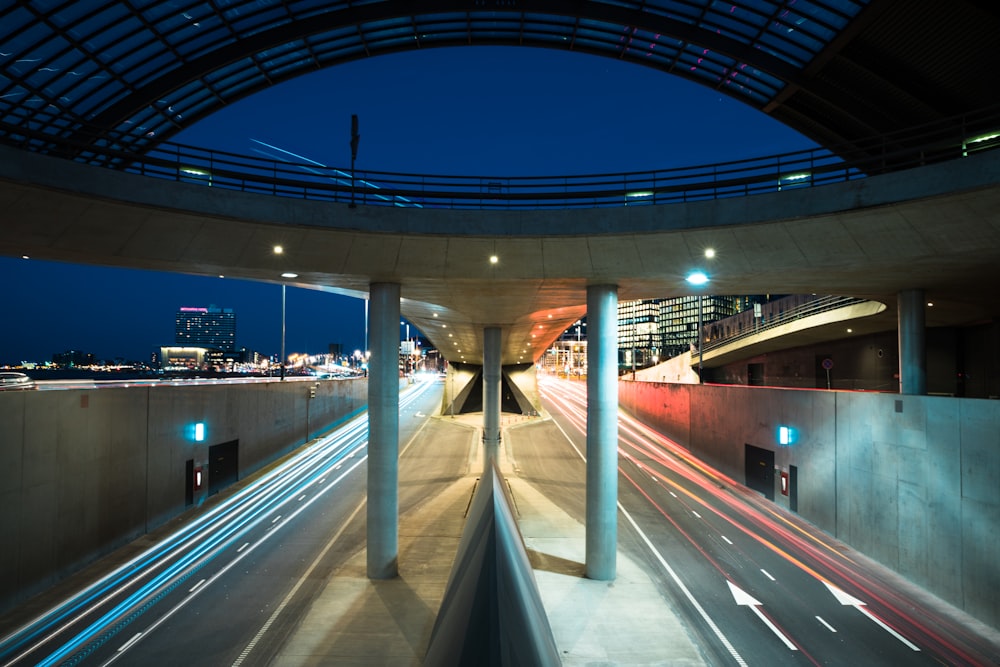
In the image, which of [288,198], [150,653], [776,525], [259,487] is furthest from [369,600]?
[776,525]

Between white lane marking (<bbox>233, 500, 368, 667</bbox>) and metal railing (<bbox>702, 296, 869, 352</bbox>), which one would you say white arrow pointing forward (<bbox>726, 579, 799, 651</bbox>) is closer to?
white lane marking (<bbox>233, 500, 368, 667</bbox>)

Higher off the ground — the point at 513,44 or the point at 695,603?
the point at 513,44

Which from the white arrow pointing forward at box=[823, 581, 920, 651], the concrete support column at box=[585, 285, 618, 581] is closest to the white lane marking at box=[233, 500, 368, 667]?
the concrete support column at box=[585, 285, 618, 581]

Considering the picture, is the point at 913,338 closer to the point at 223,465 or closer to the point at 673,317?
the point at 223,465

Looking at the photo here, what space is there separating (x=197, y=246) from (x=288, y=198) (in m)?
3.14

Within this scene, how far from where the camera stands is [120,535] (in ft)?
62.5

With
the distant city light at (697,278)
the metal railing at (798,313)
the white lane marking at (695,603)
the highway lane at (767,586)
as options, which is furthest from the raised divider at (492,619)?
the metal railing at (798,313)

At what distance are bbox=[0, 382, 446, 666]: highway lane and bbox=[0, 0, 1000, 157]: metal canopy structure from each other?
15.5 metres

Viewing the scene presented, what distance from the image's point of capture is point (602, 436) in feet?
56.0

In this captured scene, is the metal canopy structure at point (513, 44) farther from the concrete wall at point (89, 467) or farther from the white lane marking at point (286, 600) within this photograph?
the white lane marking at point (286, 600)

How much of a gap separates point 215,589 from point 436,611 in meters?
7.32

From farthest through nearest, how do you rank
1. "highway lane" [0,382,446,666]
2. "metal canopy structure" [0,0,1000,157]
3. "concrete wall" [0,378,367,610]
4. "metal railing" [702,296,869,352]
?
"metal railing" [702,296,869,352] < "metal canopy structure" [0,0,1000,157] < "concrete wall" [0,378,367,610] < "highway lane" [0,382,446,666]

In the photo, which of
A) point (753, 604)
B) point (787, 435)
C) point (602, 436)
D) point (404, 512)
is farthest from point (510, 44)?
point (753, 604)

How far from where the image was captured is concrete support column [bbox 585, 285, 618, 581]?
16625 millimetres
